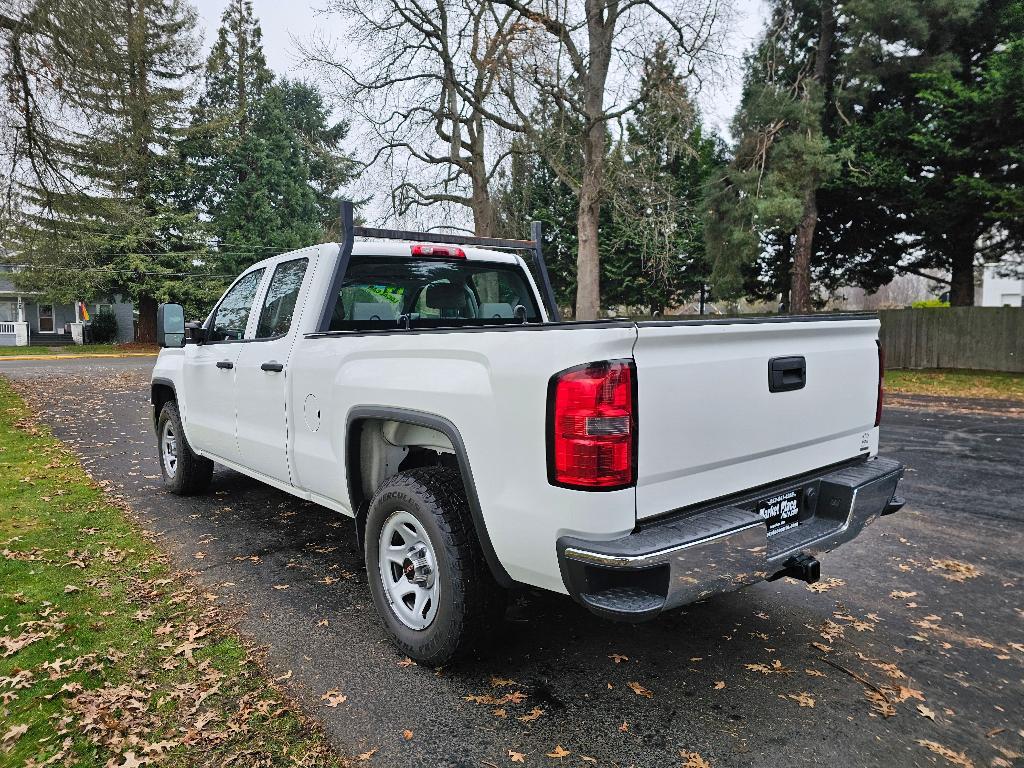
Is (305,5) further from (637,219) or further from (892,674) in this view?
(892,674)

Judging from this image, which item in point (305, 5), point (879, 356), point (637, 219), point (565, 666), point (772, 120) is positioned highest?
point (305, 5)

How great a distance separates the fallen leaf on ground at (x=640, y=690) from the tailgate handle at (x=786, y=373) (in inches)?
56.1

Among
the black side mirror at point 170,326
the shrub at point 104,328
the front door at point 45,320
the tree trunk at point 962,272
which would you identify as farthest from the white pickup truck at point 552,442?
the front door at point 45,320

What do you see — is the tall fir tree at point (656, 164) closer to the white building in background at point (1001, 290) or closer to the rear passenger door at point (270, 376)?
the rear passenger door at point (270, 376)

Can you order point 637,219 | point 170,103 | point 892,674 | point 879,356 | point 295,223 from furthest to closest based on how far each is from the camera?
point 295,223
point 170,103
point 637,219
point 879,356
point 892,674

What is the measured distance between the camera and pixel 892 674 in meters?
3.17

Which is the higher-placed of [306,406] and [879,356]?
[879,356]

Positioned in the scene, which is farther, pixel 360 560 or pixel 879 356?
pixel 360 560

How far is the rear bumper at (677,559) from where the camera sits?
8.00 feet

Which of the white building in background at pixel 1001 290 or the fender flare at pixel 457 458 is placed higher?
the white building in background at pixel 1001 290

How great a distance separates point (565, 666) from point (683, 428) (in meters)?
1.38

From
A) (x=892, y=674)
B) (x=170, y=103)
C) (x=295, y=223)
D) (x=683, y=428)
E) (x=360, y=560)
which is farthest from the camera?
(x=295, y=223)

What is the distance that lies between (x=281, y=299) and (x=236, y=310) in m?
0.90

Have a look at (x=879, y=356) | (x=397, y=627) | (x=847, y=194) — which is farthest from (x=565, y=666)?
(x=847, y=194)
